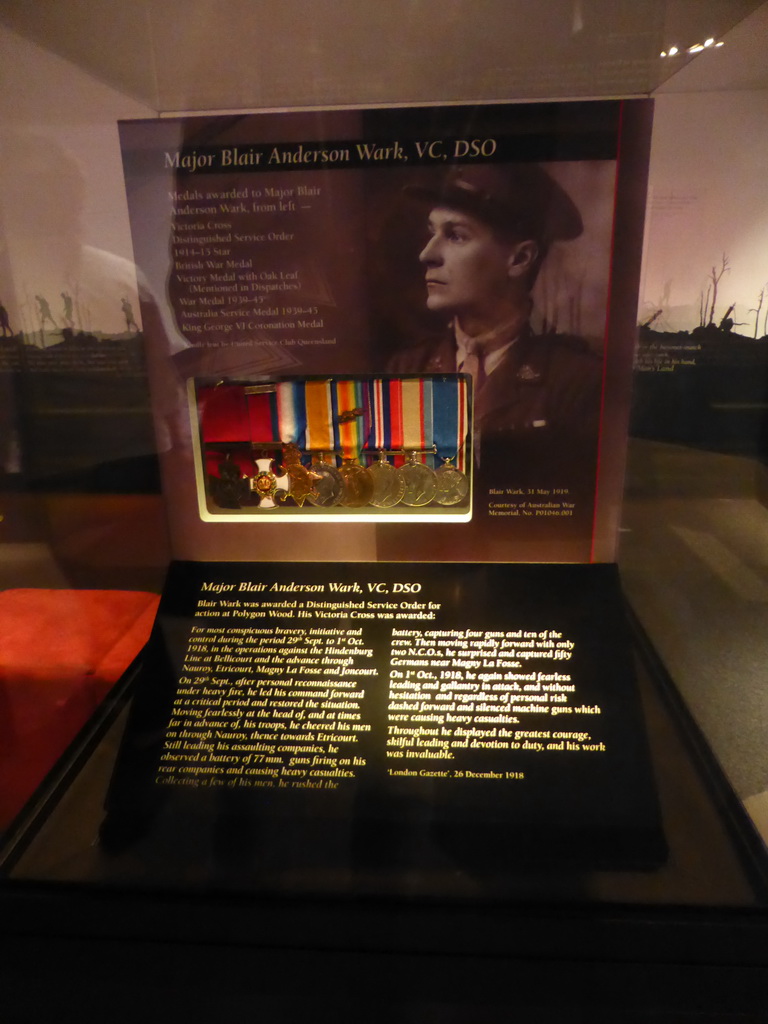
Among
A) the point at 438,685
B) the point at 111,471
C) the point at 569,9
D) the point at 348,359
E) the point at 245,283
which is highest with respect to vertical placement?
the point at 569,9

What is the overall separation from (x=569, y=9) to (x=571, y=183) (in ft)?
1.06

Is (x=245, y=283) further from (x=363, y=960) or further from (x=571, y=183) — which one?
(x=363, y=960)

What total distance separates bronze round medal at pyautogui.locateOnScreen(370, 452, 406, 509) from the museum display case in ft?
0.04

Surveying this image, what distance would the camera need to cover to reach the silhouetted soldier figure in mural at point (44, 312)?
1531 millimetres

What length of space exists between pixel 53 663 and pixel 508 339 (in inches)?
61.9

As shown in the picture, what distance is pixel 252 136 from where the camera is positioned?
1.39m

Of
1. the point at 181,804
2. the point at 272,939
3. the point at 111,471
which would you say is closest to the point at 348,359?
the point at 111,471

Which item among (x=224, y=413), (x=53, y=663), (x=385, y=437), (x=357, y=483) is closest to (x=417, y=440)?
(x=385, y=437)

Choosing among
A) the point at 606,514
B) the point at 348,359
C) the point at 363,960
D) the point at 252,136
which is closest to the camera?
the point at 363,960

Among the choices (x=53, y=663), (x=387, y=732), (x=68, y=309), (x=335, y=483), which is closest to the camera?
(x=387, y=732)

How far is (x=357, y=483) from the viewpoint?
1631 mm

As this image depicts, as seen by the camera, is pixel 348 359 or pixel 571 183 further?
pixel 348 359

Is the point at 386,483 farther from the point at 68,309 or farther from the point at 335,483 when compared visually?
the point at 68,309

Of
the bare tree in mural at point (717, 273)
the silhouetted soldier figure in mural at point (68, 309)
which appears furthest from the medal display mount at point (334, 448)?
the bare tree in mural at point (717, 273)
